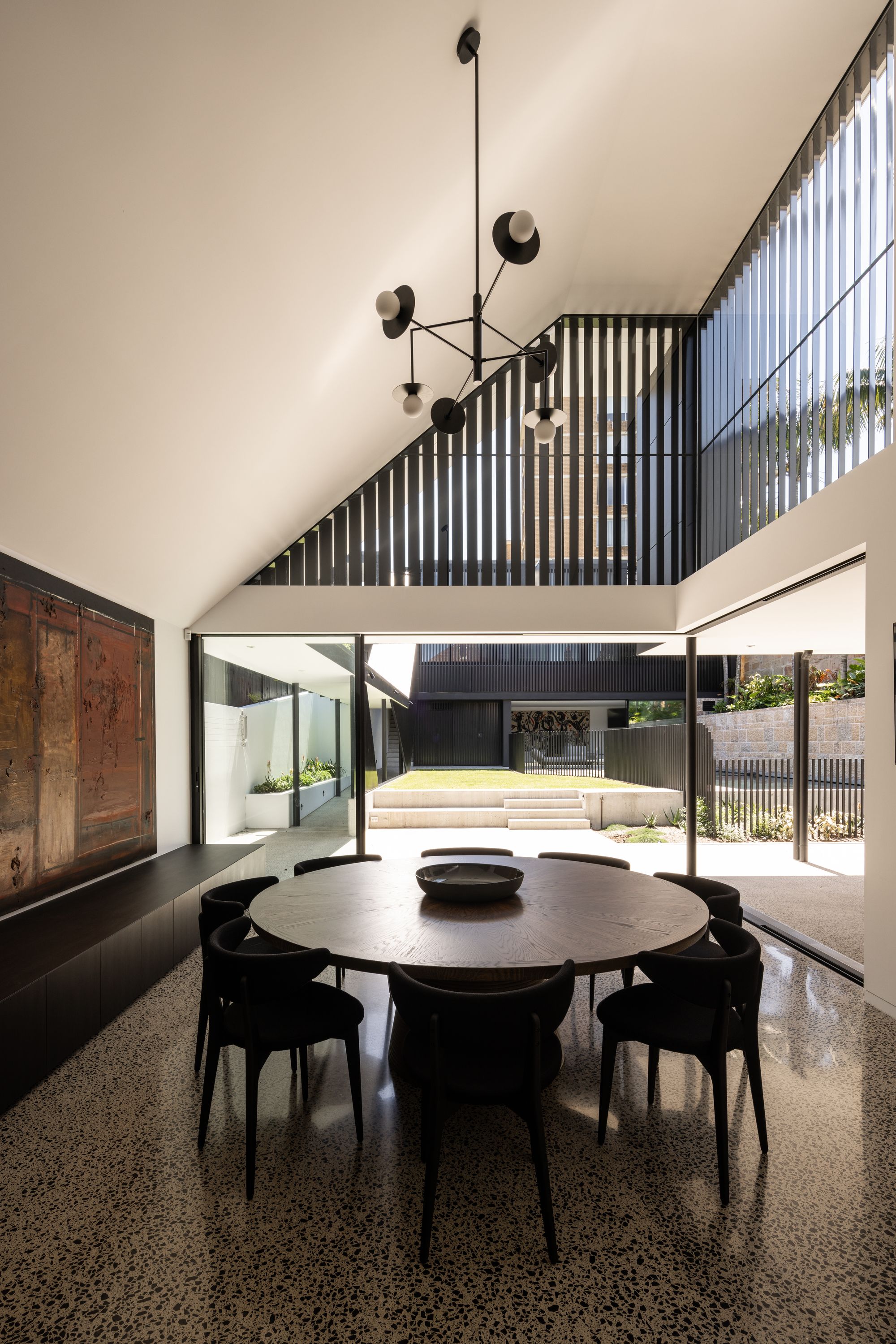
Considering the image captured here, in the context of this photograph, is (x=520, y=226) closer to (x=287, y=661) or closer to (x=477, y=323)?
(x=477, y=323)

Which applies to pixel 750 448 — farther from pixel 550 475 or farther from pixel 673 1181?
pixel 673 1181

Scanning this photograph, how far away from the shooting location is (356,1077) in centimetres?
260

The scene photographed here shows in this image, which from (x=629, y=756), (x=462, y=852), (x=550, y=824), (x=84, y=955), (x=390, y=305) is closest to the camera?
(x=390, y=305)

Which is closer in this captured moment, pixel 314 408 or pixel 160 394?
pixel 160 394

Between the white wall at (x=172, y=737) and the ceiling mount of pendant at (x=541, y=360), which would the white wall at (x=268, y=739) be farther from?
the ceiling mount of pendant at (x=541, y=360)

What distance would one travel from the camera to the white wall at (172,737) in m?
5.98

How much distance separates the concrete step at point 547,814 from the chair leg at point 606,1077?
8.16 meters

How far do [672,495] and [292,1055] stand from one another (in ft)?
20.3

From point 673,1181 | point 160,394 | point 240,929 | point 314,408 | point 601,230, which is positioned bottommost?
point 673,1181

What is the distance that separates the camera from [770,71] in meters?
4.25

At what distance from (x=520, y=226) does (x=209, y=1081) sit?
339 centimetres

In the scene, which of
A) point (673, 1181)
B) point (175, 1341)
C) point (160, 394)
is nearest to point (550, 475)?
point (160, 394)

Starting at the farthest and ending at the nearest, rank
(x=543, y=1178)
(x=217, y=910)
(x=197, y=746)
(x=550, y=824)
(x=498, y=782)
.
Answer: (x=498, y=782)
(x=550, y=824)
(x=197, y=746)
(x=217, y=910)
(x=543, y=1178)

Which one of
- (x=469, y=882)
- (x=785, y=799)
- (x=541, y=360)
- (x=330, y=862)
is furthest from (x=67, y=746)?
(x=785, y=799)
